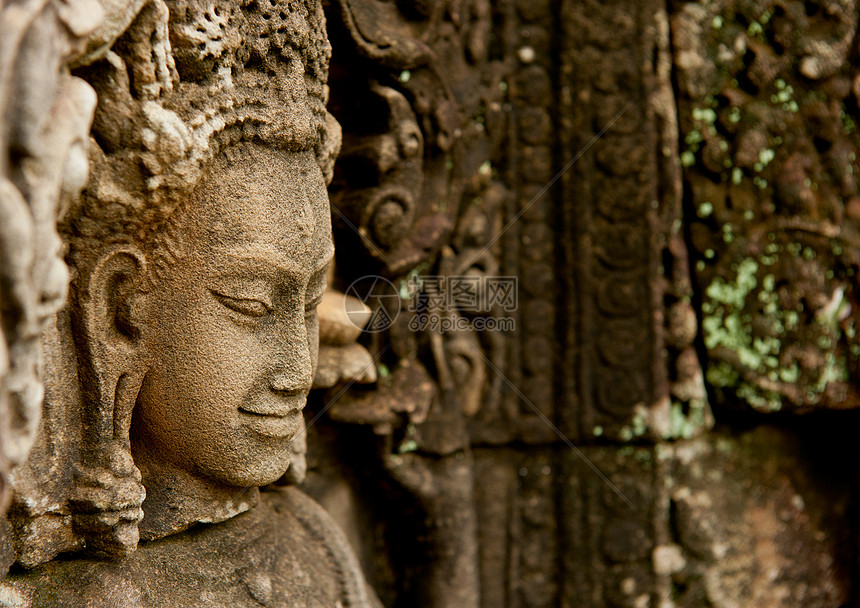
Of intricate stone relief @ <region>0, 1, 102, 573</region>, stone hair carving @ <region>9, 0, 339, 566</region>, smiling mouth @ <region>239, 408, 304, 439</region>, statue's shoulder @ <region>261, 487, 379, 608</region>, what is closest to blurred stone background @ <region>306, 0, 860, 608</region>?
statue's shoulder @ <region>261, 487, 379, 608</region>

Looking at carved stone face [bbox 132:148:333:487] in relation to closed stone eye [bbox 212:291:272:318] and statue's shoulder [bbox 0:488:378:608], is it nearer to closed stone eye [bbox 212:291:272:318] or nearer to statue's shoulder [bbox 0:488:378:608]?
closed stone eye [bbox 212:291:272:318]

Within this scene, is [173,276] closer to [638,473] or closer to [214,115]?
[214,115]

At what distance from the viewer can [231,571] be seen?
111 centimetres

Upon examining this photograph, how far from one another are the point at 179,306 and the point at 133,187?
0.50 feet

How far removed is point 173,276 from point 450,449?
741 mm

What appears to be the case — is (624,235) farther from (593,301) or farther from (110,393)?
(110,393)

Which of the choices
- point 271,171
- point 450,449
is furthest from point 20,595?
point 450,449

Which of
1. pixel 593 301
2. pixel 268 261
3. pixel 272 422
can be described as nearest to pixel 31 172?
pixel 268 261

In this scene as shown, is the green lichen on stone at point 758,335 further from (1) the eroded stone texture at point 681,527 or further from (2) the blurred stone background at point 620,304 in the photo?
(1) the eroded stone texture at point 681,527

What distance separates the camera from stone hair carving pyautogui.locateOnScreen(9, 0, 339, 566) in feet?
2.78

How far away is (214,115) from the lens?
0.91 meters

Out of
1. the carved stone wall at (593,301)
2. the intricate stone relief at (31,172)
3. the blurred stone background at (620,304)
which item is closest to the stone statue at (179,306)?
the intricate stone relief at (31,172)

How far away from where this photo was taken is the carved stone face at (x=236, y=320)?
3.12ft

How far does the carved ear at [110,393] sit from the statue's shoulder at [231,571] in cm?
5
